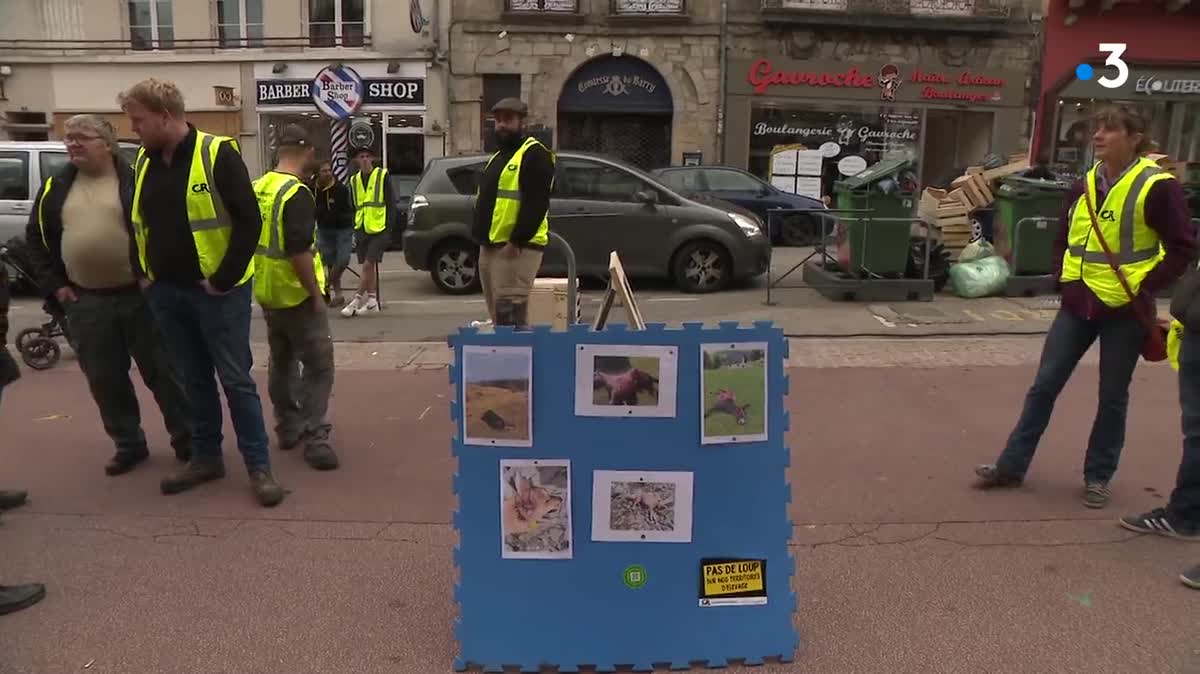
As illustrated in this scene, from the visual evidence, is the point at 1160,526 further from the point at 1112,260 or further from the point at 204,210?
the point at 204,210

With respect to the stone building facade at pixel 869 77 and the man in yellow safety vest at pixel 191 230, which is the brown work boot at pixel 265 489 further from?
the stone building facade at pixel 869 77

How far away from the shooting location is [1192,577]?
3.71 metres

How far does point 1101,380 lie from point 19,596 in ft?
15.3

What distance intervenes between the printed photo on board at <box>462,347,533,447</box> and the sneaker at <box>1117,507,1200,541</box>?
2.90 meters

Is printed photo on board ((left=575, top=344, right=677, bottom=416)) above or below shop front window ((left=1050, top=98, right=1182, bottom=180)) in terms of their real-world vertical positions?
below

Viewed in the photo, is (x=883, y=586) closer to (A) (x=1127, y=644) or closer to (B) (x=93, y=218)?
(A) (x=1127, y=644)

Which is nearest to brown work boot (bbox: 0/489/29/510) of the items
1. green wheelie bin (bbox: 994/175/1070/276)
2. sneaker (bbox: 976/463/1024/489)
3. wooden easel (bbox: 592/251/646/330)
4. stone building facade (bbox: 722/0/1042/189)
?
wooden easel (bbox: 592/251/646/330)

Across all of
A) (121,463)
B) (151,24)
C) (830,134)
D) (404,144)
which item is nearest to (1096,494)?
(121,463)

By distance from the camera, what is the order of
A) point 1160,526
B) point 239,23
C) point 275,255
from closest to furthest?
point 1160,526 < point 275,255 < point 239,23

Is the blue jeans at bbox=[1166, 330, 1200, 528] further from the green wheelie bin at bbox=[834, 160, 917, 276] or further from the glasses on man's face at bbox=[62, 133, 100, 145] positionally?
the green wheelie bin at bbox=[834, 160, 917, 276]

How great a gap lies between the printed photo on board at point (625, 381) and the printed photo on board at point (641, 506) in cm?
22

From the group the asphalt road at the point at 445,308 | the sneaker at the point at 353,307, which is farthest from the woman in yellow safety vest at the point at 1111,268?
the sneaker at the point at 353,307

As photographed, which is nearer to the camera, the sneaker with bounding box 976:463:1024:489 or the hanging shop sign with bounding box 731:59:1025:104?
the sneaker with bounding box 976:463:1024:489

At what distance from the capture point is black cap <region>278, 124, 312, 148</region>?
17.0ft
